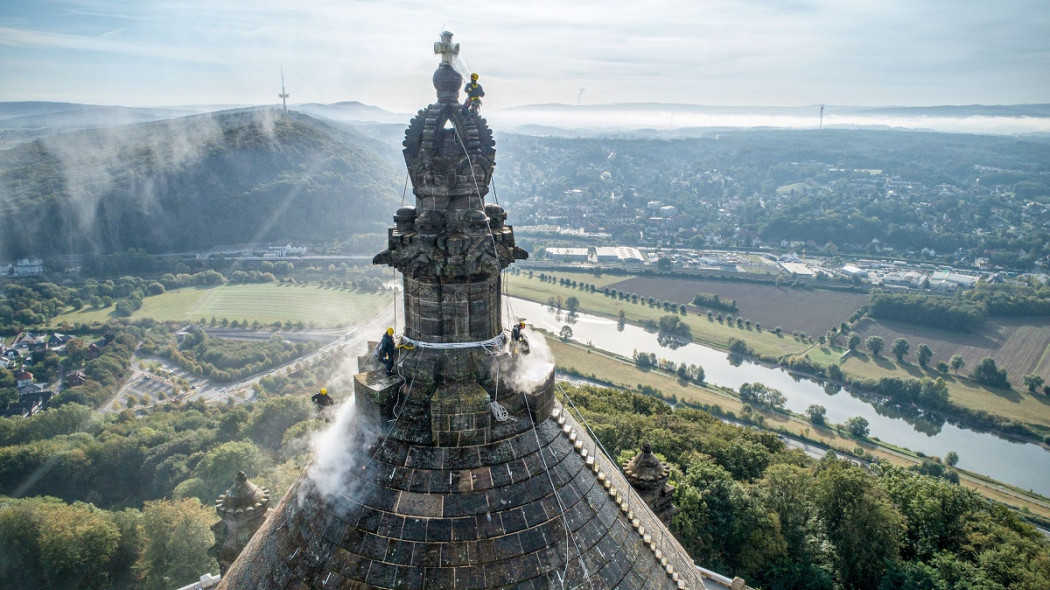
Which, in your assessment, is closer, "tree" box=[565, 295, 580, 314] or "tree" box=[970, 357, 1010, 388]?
"tree" box=[970, 357, 1010, 388]

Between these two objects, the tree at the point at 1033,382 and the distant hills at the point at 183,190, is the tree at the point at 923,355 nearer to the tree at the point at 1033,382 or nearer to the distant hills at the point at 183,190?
the tree at the point at 1033,382

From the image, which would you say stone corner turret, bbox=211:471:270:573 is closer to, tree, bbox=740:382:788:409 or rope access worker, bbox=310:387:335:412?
rope access worker, bbox=310:387:335:412

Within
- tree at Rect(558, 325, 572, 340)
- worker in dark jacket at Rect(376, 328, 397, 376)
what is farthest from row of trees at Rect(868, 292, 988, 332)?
worker in dark jacket at Rect(376, 328, 397, 376)

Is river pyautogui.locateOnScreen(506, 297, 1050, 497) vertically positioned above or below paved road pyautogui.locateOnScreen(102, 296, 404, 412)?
below

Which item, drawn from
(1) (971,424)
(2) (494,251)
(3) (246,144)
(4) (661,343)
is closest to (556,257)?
(4) (661,343)

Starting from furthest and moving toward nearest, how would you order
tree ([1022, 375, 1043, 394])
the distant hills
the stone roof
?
the distant hills
tree ([1022, 375, 1043, 394])
the stone roof

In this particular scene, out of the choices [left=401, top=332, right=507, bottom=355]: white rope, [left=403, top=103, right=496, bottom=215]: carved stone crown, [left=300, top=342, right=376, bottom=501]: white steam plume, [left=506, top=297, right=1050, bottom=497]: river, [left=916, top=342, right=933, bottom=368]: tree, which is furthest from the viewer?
[left=916, top=342, right=933, bottom=368]: tree
